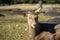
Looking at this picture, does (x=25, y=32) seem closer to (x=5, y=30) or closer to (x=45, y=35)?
(x=5, y=30)

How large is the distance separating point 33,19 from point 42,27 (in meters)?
0.90

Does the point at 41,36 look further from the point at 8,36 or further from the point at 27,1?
the point at 27,1

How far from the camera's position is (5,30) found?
11.5m

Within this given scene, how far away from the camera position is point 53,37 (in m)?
7.35

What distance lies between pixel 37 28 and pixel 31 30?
0.21 metres

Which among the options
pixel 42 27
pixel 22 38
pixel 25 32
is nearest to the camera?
pixel 42 27

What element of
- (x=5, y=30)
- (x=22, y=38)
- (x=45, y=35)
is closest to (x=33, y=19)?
(x=45, y=35)

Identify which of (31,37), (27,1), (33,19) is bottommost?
(27,1)

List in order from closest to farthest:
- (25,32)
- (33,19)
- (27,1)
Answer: (33,19), (25,32), (27,1)

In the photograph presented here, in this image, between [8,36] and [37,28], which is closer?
[37,28]

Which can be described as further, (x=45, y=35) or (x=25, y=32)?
(x=25, y=32)

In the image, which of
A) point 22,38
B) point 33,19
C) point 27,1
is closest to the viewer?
point 33,19

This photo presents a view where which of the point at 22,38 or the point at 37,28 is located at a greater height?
the point at 37,28

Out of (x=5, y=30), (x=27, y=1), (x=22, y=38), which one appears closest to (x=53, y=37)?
(x=22, y=38)
